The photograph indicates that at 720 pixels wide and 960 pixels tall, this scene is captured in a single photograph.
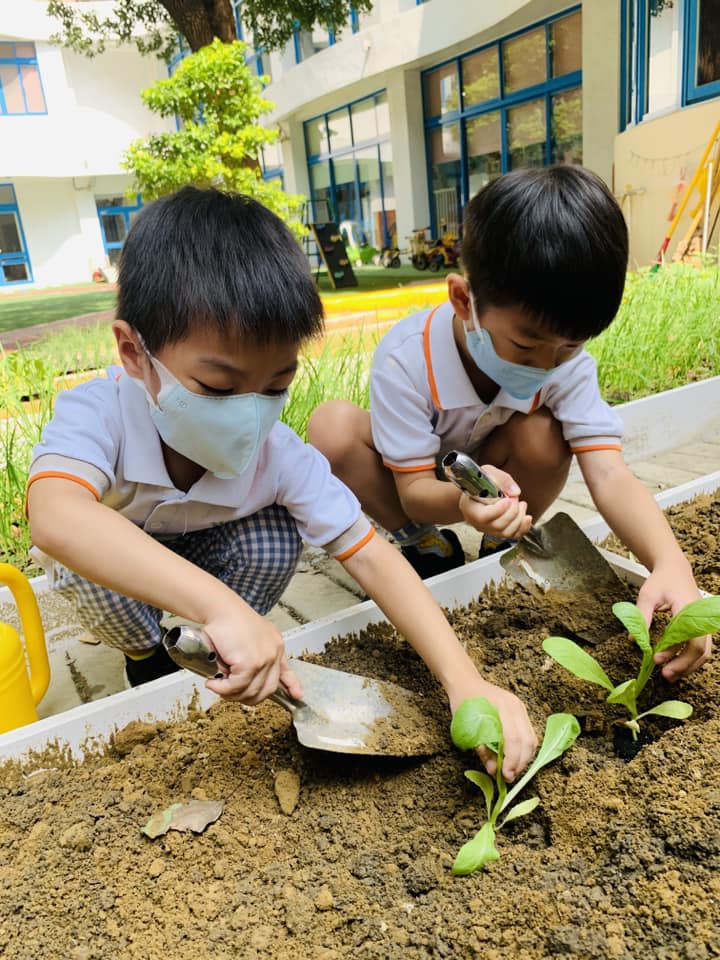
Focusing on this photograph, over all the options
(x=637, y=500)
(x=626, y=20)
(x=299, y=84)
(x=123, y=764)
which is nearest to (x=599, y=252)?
(x=637, y=500)

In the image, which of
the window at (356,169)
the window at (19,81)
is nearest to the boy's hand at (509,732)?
the window at (356,169)

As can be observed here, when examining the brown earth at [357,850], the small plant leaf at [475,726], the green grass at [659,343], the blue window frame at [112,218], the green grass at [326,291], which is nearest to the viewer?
the brown earth at [357,850]

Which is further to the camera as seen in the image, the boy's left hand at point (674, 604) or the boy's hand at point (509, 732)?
the boy's left hand at point (674, 604)

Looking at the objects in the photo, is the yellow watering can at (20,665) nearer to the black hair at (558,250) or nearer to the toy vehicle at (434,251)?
the black hair at (558,250)

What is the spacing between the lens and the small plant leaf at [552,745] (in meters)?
0.99

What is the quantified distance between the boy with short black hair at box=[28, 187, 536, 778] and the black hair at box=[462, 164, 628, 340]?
401 mm

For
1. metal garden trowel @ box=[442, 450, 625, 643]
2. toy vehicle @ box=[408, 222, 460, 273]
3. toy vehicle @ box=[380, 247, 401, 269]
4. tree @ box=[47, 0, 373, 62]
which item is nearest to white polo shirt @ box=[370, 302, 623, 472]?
metal garden trowel @ box=[442, 450, 625, 643]

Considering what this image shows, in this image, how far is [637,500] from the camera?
56.6 inches

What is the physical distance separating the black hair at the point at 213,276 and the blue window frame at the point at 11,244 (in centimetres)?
1815

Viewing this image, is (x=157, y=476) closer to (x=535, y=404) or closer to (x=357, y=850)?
(x=357, y=850)

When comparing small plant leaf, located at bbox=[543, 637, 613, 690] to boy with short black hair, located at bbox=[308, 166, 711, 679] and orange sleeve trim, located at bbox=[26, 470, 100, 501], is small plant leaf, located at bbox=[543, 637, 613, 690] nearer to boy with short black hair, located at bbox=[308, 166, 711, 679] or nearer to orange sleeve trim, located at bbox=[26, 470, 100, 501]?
boy with short black hair, located at bbox=[308, 166, 711, 679]

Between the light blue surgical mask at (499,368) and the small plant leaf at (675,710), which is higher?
the light blue surgical mask at (499,368)

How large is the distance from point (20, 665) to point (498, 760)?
32.4 inches

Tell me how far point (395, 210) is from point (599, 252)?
1367cm
